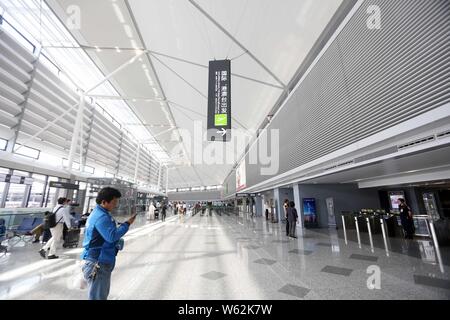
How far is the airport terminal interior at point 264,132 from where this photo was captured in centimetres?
327

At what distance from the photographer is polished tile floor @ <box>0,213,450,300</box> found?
2.93 m

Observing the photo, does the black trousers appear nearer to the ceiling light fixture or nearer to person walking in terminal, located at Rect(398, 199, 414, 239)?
person walking in terminal, located at Rect(398, 199, 414, 239)

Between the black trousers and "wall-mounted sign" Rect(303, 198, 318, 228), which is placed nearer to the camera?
the black trousers

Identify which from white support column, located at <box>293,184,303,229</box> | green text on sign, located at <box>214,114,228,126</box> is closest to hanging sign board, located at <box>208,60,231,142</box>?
green text on sign, located at <box>214,114,228,126</box>

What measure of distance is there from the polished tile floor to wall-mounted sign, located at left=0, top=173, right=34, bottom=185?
538 centimetres

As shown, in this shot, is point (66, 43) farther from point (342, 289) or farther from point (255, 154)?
point (342, 289)

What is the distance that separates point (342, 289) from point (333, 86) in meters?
5.22

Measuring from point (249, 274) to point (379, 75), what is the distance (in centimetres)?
502

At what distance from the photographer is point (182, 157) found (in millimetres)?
39062

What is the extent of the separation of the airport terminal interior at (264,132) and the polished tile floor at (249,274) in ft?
0.13

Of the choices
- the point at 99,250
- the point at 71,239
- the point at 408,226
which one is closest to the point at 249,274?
the point at 99,250

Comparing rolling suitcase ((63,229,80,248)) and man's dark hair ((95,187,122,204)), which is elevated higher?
man's dark hair ((95,187,122,204))

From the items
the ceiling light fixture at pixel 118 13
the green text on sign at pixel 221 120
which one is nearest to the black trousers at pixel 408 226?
the green text on sign at pixel 221 120

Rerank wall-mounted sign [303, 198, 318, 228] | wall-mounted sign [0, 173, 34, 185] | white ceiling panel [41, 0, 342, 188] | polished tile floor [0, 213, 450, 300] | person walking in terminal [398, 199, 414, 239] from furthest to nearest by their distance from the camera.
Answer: wall-mounted sign [303, 198, 318, 228]
wall-mounted sign [0, 173, 34, 185]
person walking in terminal [398, 199, 414, 239]
white ceiling panel [41, 0, 342, 188]
polished tile floor [0, 213, 450, 300]
